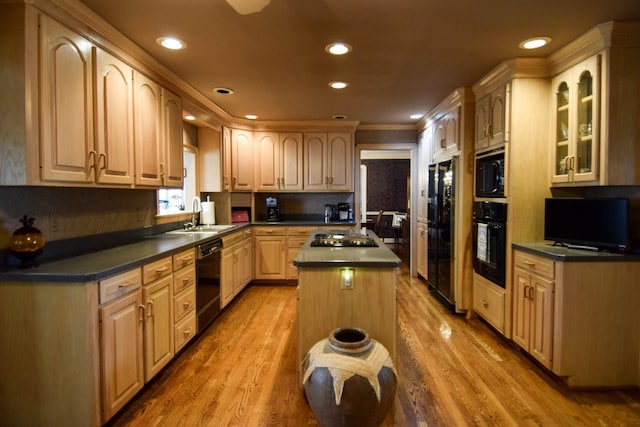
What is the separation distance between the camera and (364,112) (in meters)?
4.73

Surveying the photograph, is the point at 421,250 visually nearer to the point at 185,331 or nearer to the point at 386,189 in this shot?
the point at 185,331

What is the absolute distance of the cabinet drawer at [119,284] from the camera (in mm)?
1909

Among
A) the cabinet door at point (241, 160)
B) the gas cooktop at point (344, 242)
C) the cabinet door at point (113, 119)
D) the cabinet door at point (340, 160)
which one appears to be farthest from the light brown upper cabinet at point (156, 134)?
the cabinet door at point (340, 160)

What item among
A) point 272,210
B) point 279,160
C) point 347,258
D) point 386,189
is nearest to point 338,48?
point 347,258

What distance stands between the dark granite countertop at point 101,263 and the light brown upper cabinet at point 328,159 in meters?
2.53

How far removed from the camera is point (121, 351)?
80.8 inches

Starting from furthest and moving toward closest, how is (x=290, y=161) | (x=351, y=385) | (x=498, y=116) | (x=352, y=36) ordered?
(x=290, y=161), (x=498, y=116), (x=352, y=36), (x=351, y=385)

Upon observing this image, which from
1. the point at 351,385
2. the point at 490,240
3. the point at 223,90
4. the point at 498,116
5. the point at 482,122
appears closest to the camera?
the point at 351,385

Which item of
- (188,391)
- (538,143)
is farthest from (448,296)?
(188,391)

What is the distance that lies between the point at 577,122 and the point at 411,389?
2215mm

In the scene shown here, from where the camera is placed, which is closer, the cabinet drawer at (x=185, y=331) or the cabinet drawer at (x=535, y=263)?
the cabinet drawer at (x=535, y=263)

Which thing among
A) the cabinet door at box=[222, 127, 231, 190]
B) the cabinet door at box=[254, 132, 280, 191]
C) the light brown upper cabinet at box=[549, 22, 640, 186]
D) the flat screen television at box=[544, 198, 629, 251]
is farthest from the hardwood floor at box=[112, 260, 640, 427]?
the cabinet door at box=[254, 132, 280, 191]

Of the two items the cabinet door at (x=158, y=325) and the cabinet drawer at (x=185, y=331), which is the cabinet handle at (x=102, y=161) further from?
the cabinet drawer at (x=185, y=331)

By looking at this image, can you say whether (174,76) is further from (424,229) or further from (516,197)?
(424,229)
